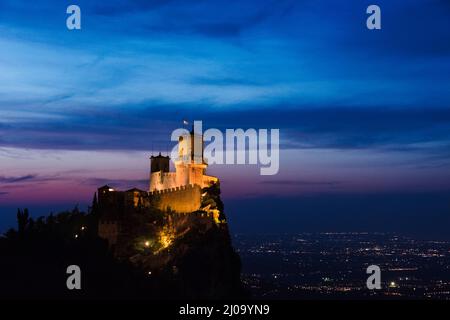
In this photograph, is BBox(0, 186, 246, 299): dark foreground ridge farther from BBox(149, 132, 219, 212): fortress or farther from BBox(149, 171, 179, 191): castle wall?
BBox(149, 171, 179, 191): castle wall

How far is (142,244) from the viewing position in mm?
66625

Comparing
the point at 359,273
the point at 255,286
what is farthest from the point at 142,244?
the point at 359,273

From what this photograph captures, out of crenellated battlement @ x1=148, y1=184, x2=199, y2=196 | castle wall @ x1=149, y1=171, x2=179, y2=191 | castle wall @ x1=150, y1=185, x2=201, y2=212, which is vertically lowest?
castle wall @ x1=150, y1=185, x2=201, y2=212

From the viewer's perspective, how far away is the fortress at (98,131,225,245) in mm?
66312

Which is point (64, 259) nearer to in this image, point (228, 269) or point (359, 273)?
point (228, 269)

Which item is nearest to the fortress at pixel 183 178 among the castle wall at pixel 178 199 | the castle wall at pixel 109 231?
the castle wall at pixel 178 199

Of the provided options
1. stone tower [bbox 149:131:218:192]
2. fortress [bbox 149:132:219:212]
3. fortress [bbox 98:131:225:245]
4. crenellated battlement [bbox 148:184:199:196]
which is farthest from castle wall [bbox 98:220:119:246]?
stone tower [bbox 149:131:218:192]

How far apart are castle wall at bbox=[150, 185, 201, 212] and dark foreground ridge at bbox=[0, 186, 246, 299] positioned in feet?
2.81

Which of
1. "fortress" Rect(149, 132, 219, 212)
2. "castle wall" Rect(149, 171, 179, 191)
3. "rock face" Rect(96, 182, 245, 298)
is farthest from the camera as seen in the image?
"castle wall" Rect(149, 171, 179, 191)

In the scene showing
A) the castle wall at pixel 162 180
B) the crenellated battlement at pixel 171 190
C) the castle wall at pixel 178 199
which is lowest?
the castle wall at pixel 178 199

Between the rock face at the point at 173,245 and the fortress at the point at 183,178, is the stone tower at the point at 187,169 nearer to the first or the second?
the fortress at the point at 183,178

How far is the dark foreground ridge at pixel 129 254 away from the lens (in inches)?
2376

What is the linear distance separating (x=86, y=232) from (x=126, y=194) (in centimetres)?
534
